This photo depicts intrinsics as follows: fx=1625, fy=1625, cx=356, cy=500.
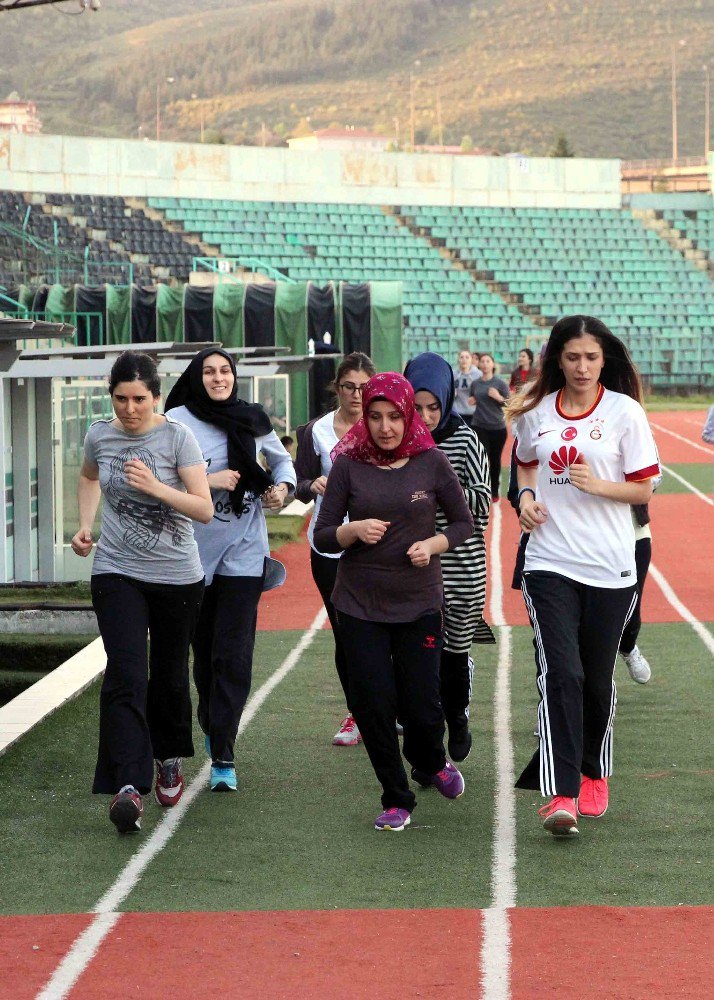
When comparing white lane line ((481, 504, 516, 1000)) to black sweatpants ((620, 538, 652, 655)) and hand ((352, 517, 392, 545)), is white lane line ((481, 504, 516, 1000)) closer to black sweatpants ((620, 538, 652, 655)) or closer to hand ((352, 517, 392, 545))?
black sweatpants ((620, 538, 652, 655))

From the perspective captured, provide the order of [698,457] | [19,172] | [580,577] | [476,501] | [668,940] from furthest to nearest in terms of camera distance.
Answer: [19,172] → [698,457] → [476,501] → [580,577] → [668,940]

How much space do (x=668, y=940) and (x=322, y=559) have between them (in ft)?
9.70

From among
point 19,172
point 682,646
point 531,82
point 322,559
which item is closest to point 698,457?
point 682,646

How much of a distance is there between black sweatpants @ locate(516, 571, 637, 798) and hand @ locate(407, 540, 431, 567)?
1.27 ft

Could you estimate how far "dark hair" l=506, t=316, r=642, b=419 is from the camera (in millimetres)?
6098

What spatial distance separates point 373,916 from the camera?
513 centimetres

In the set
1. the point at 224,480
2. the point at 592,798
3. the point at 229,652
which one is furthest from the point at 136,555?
the point at 592,798

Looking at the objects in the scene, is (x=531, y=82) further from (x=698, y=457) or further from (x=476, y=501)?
(x=476, y=501)

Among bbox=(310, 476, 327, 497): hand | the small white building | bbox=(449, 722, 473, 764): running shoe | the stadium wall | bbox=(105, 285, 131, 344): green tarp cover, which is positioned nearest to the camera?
bbox=(449, 722, 473, 764): running shoe

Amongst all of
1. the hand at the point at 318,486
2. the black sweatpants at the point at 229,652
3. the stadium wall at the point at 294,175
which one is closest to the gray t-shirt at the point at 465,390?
the hand at the point at 318,486

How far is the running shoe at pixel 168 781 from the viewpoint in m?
6.58

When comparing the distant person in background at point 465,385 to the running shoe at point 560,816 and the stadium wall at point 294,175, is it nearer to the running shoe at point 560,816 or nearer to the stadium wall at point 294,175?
the running shoe at point 560,816

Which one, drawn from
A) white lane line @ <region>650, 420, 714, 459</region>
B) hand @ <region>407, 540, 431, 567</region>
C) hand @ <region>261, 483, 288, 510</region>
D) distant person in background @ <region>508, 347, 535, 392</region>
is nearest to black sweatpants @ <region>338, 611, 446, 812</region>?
hand @ <region>407, 540, 431, 567</region>

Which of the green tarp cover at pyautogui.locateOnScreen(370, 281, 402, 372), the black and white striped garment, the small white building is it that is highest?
the small white building
